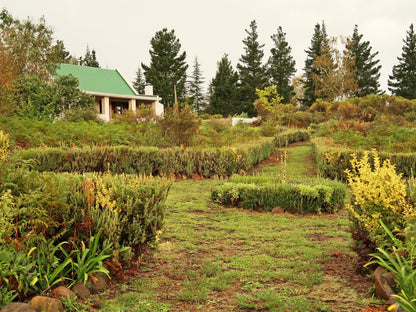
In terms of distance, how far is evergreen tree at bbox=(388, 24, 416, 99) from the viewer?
48312mm

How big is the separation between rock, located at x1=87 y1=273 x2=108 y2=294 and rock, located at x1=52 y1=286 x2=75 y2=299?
263mm

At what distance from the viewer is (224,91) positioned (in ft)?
154

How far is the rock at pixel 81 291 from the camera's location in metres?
3.31

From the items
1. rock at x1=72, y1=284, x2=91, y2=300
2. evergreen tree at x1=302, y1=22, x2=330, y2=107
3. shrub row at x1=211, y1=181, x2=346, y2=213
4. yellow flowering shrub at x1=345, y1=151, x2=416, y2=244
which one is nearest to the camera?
rock at x1=72, y1=284, x2=91, y2=300

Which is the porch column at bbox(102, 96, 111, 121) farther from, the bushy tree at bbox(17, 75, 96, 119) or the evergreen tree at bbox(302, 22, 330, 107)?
the evergreen tree at bbox(302, 22, 330, 107)

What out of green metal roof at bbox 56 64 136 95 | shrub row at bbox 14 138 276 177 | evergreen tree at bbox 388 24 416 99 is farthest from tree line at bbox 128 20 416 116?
shrub row at bbox 14 138 276 177

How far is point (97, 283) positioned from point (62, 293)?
43 centimetres

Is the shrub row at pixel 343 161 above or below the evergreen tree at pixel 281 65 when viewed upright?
below

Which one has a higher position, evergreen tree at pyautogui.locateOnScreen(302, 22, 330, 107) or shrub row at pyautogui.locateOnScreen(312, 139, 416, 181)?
evergreen tree at pyautogui.locateOnScreen(302, 22, 330, 107)

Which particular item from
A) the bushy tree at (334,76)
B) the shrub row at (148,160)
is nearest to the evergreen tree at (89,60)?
the bushy tree at (334,76)

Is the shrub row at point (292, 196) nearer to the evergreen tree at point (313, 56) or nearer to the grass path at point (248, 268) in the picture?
the grass path at point (248, 268)

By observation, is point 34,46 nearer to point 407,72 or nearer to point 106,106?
point 106,106

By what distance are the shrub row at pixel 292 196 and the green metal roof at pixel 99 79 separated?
24.0 metres

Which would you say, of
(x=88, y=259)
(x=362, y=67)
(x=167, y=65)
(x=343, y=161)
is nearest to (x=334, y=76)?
(x=362, y=67)
